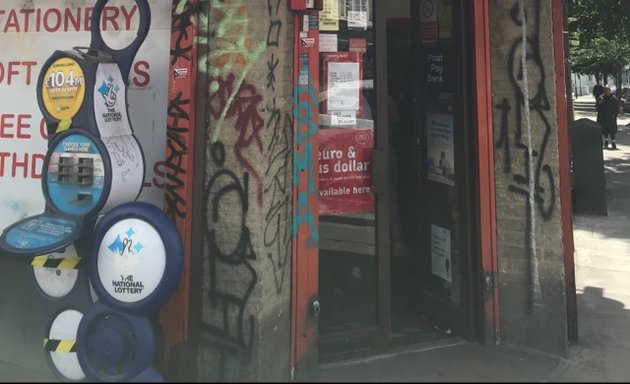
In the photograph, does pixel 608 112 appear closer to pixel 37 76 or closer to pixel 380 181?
pixel 380 181

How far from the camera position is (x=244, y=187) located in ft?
10.7

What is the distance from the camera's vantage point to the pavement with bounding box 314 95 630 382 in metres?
3.26

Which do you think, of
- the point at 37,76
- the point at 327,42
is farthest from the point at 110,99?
the point at 327,42

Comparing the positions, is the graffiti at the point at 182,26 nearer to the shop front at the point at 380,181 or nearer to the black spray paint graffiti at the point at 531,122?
the shop front at the point at 380,181

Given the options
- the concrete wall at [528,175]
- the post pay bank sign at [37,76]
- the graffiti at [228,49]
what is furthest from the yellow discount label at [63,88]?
the concrete wall at [528,175]

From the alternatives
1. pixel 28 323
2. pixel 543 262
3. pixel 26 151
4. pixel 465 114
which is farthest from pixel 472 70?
pixel 28 323

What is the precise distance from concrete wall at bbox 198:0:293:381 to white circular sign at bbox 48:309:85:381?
690 mm

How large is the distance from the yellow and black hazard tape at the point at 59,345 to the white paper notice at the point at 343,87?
212 cm

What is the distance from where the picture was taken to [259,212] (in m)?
3.25

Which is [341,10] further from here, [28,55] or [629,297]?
[629,297]

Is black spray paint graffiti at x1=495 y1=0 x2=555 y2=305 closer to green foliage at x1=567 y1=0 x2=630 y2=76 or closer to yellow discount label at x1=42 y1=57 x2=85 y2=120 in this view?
yellow discount label at x1=42 y1=57 x2=85 y2=120

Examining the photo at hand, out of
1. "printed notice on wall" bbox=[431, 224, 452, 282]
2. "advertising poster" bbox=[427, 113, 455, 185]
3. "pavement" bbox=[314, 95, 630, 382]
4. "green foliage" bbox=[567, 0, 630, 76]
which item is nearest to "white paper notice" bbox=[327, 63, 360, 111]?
"advertising poster" bbox=[427, 113, 455, 185]

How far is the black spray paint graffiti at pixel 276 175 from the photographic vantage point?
3303 millimetres

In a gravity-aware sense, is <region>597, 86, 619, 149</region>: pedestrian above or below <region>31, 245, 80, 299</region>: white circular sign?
above
